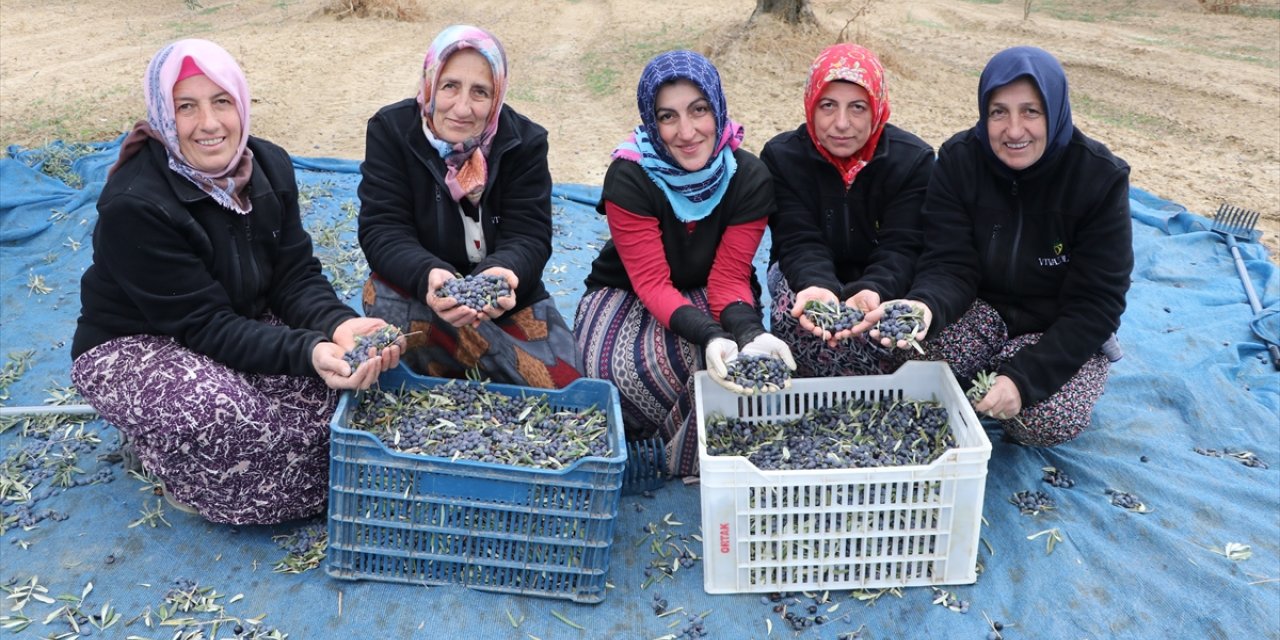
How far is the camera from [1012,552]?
320cm

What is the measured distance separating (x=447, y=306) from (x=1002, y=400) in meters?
1.91

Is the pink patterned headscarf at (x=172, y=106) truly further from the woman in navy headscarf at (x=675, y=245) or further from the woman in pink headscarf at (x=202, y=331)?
the woman in navy headscarf at (x=675, y=245)

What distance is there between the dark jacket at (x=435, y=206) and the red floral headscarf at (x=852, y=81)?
3.43 ft

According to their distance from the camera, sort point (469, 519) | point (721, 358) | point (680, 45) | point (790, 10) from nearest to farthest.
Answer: point (469, 519) < point (721, 358) < point (790, 10) < point (680, 45)

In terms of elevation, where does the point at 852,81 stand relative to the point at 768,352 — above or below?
above

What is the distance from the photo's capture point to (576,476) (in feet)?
9.07

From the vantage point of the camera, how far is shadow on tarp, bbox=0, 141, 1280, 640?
290cm

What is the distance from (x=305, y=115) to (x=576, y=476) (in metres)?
6.55

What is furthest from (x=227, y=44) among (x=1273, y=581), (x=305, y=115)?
(x=1273, y=581)

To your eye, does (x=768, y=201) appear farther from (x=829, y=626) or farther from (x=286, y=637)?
(x=286, y=637)

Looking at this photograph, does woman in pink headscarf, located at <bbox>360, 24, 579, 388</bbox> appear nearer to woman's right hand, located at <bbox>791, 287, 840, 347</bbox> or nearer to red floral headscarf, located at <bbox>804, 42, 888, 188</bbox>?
woman's right hand, located at <bbox>791, 287, 840, 347</bbox>

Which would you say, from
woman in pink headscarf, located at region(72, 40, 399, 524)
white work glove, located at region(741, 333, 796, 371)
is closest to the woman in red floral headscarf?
white work glove, located at region(741, 333, 796, 371)

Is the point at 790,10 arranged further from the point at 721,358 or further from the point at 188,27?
the point at 188,27

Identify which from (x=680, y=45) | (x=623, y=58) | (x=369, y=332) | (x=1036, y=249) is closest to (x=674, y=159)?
(x=369, y=332)
